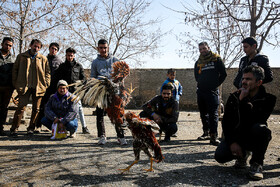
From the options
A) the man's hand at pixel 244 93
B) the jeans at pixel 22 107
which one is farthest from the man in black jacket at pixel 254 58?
the jeans at pixel 22 107

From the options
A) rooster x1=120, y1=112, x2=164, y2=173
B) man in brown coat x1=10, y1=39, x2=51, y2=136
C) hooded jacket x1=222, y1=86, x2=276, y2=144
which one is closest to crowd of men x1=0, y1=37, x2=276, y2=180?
man in brown coat x1=10, y1=39, x2=51, y2=136

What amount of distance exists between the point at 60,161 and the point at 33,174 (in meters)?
0.60

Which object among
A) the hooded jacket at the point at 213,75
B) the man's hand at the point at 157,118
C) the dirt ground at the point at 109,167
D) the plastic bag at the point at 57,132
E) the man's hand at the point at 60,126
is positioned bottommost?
the dirt ground at the point at 109,167

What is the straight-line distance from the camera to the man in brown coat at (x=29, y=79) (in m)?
5.25

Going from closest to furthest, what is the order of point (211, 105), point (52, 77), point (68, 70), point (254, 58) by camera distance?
1. point (254, 58)
2. point (211, 105)
3. point (68, 70)
4. point (52, 77)

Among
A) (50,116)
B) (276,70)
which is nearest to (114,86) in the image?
(50,116)

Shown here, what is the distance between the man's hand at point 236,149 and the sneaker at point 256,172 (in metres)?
0.20

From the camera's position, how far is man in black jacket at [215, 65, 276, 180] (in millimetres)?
2994

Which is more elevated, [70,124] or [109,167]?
[70,124]

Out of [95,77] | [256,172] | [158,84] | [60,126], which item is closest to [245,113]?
[256,172]

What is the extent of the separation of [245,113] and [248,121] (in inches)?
4.8

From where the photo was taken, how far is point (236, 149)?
3.00 m

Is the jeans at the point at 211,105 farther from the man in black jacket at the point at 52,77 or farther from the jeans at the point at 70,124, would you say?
the man in black jacket at the point at 52,77

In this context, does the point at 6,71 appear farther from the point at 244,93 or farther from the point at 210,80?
the point at 244,93
